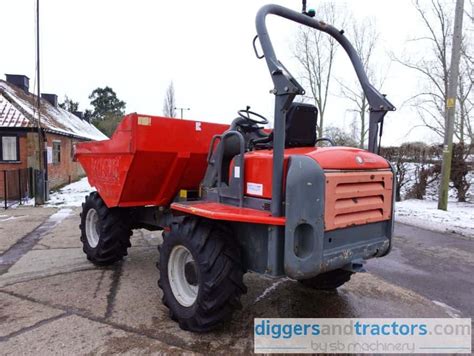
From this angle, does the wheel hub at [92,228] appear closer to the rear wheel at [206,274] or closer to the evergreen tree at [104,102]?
the rear wheel at [206,274]

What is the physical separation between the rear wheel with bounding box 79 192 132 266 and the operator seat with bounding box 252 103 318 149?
286cm

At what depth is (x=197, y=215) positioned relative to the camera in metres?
3.60

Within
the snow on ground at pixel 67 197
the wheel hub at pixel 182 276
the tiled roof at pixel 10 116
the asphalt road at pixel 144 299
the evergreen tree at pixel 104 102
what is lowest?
the snow on ground at pixel 67 197

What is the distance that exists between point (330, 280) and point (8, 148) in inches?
545

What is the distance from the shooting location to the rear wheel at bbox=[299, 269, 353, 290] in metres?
4.34

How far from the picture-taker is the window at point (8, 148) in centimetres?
1425

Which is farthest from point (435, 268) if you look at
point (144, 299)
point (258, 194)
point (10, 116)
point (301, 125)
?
point (10, 116)

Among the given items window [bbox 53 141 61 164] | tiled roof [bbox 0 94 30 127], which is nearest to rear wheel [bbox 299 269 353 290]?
tiled roof [bbox 0 94 30 127]

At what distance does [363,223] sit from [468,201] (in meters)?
11.2

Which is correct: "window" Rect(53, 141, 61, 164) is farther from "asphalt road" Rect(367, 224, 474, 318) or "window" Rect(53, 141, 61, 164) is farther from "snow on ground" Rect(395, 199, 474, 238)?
"asphalt road" Rect(367, 224, 474, 318)

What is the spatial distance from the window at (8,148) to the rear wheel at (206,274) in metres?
12.9

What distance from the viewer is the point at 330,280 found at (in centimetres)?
444

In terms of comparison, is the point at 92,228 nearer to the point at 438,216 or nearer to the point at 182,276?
the point at 182,276

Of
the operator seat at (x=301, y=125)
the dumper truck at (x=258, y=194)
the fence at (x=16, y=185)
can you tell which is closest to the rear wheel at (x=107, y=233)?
the dumper truck at (x=258, y=194)
